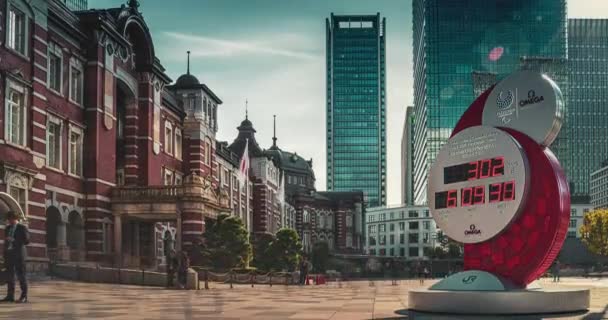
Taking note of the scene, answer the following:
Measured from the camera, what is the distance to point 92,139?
41188 millimetres

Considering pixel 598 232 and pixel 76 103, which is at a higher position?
pixel 76 103

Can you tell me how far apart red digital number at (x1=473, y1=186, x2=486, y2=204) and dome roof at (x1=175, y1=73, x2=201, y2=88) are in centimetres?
4206

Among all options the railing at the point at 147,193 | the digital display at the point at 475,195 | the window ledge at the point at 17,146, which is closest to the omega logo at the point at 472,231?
the digital display at the point at 475,195

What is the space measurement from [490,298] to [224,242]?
112 ft

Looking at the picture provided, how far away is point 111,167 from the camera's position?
Result: 43.7 m

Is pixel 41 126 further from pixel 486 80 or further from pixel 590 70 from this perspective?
pixel 590 70

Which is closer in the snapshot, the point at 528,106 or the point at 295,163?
the point at 528,106

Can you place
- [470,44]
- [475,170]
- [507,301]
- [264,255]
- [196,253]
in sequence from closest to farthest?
[507,301], [475,170], [196,253], [264,255], [470,44]

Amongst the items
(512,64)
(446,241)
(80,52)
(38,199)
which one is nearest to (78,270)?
(38,199)

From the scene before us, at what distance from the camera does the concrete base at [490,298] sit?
17.6 meters

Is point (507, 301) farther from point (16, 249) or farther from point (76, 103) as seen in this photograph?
point (76, 103)

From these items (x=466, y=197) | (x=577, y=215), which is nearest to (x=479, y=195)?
(x=466, y=197)

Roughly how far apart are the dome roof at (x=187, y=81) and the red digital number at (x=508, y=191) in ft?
141

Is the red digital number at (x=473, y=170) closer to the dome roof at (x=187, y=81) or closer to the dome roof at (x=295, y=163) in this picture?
the dome roof at (x=187, y=81)
